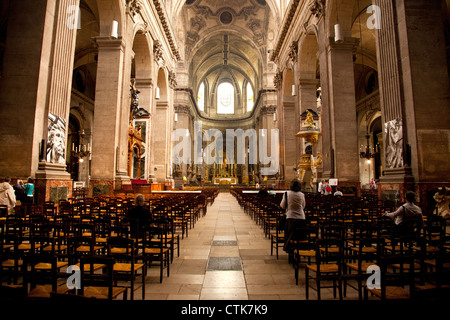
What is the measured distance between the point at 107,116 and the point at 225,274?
12.8 m

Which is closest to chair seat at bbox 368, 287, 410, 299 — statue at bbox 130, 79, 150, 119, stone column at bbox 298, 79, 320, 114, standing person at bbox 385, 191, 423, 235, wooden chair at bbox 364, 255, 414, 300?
wooden chair at bbox 364, 255, 414, 300

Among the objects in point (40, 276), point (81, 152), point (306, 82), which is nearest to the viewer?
point (40, 276)

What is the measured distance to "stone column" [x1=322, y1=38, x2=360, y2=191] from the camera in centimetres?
1434

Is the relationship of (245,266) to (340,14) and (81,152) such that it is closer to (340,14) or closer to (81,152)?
(340,14)

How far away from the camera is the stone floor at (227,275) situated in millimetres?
3488

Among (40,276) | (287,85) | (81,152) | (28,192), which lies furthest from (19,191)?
(287,85)

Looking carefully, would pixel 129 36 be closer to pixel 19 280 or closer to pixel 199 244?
pixel 199 244

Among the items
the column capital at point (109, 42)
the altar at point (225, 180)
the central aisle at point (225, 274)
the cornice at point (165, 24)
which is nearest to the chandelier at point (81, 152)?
the column capital at point (109, 42)

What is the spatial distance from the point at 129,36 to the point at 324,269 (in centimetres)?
1682

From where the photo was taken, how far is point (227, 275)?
4199 millimetres

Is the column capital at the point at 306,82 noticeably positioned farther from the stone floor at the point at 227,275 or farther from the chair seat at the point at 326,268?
the chair seat at the point at 326,268

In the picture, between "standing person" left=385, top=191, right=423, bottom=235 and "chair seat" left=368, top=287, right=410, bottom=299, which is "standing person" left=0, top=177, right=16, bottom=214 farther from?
"standing person" left=385, top=191, right=423, bottom=235

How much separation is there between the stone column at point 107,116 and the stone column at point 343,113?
38.2ft

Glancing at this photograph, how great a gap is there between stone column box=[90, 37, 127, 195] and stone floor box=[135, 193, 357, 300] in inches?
365
